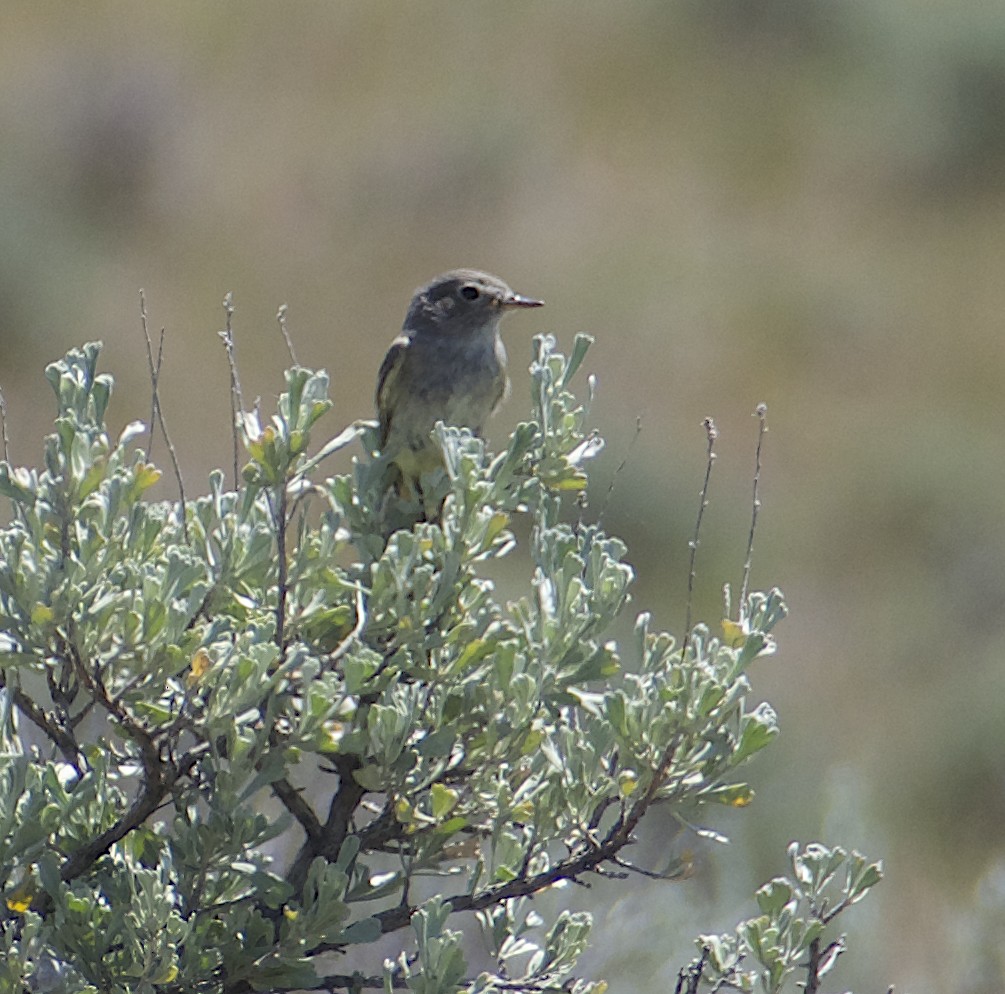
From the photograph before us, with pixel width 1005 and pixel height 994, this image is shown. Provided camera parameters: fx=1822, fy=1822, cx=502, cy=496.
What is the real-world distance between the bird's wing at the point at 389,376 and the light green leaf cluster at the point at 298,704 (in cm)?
207

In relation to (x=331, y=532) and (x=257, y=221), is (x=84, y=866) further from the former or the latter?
(x=257, y=221)

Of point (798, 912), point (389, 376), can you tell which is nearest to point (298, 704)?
point (798, 912)

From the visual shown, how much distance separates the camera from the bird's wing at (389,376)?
5.89m

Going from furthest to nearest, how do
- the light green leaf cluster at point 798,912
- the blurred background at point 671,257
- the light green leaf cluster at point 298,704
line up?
the blurred background at point 671,257 → the light green leaf cluster at point 798,912 → the light green leaf cluster at point 298,704

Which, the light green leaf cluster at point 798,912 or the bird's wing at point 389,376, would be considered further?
the bird's wing at point 389,376

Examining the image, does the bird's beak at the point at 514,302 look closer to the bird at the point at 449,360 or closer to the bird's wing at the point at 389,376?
the bird at the point at 449,360

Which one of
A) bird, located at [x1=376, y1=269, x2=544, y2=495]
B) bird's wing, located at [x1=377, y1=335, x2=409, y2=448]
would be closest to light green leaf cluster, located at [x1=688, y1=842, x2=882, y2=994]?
bird, located at [x1=376, y1=269, x2=544, y2=495]

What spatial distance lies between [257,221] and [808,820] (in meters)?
9.70

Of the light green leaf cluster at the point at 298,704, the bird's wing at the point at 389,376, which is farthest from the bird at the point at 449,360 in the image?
the light green leaf cluster at the point at 298,704

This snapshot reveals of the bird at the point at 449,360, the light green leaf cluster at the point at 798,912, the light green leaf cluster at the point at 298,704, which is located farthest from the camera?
the bird at the point at 449,360

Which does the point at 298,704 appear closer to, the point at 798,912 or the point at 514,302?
the point at 798,912

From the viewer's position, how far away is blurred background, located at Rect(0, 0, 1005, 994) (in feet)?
46.4

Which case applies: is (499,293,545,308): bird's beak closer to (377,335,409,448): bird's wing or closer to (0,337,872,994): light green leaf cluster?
(377,335,409,448): bird's wing

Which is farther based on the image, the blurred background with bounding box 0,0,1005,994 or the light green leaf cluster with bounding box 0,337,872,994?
the blurred background with bounding box 0,0,1005,994
